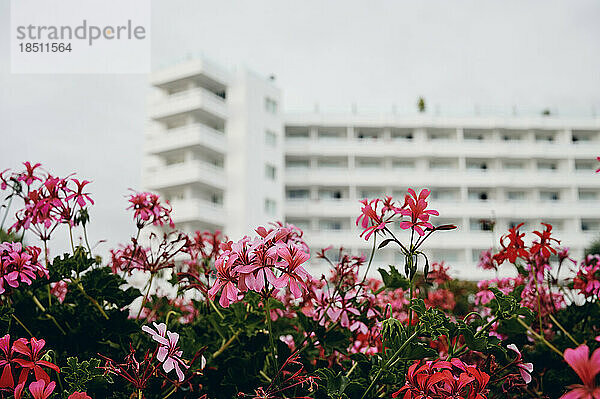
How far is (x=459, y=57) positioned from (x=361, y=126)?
26.9 ft

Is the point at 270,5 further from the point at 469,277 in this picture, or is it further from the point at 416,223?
the point at 416,223

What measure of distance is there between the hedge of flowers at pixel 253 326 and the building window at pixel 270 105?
2799cm

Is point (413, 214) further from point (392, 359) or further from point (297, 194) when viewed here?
point (297, 194)

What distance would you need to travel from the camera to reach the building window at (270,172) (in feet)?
93.3

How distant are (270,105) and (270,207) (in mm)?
5340

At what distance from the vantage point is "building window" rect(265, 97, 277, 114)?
96.4 feet

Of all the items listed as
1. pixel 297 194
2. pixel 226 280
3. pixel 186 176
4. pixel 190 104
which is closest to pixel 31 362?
pixel 226 280

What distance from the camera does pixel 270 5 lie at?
65.0 feet

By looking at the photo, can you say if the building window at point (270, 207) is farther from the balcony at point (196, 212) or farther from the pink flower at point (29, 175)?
the pink flower at point (29, 175)

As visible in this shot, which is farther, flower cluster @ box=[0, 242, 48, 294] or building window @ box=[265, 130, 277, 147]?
building window @ box=[265, 130, 277, 147]

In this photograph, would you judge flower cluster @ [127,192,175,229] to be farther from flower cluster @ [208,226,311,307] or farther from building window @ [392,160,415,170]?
building window @ [392,160,415,170]

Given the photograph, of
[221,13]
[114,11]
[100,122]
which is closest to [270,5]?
[221,13]

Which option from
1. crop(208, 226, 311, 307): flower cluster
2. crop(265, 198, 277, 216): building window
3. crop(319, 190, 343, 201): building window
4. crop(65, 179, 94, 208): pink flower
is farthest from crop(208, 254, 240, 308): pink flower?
crop(319, 190, 343, 201): building window

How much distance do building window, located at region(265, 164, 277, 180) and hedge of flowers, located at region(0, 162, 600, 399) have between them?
26.6 metres
